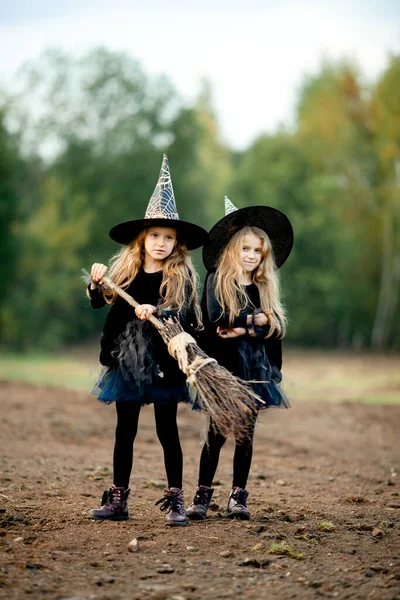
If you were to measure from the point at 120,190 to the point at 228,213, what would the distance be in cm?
3101

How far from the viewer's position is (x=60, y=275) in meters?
33.8

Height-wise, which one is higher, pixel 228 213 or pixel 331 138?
pixel 331 138

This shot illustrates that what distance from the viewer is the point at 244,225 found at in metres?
5.39

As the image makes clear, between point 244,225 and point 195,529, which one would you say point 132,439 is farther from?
point 244,225

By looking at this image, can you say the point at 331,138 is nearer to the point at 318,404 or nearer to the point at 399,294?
the point at 399,294

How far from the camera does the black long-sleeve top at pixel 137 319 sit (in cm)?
493

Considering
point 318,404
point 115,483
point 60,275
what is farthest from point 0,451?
point 60,275

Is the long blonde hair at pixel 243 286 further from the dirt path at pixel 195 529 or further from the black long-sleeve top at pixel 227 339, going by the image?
the dirt path at pixel 195 529

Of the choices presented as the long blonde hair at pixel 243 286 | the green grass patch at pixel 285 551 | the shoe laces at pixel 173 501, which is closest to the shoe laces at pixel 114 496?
the shoe laces at pixel 173 501

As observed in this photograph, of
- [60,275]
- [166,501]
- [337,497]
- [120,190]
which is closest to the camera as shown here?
[166,501]

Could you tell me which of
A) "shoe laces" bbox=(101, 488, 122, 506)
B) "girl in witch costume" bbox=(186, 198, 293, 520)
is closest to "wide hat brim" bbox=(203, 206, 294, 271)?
"girl in witch costume" bbox=(186, 198, 293, 520)

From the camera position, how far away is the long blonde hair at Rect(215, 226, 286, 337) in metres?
5.13

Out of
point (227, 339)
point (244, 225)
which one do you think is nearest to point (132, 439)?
point (227, 339)

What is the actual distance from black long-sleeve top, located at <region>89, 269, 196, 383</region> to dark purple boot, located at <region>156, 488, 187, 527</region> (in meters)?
0.72
